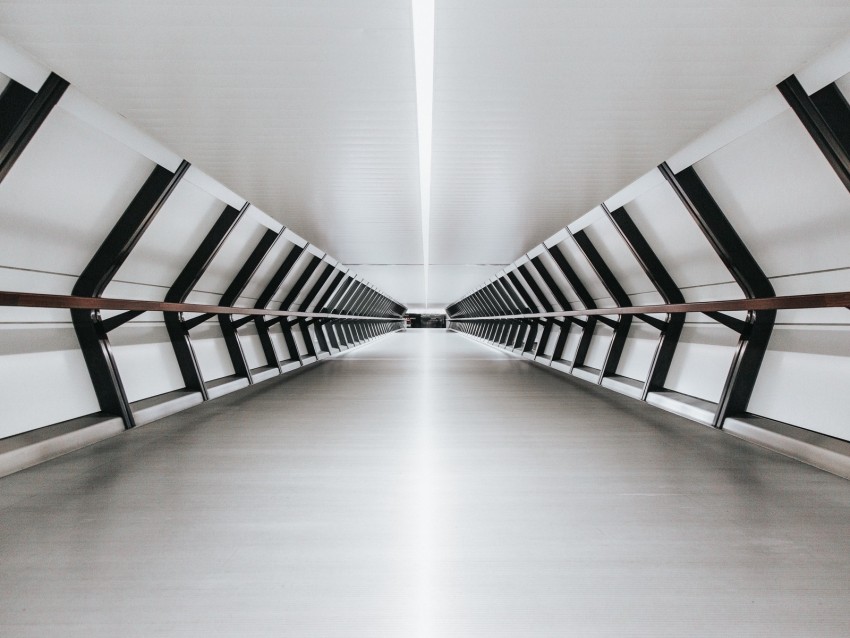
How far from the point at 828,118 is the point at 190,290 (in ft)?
21.4

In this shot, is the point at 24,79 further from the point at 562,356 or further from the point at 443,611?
the point at 562,356

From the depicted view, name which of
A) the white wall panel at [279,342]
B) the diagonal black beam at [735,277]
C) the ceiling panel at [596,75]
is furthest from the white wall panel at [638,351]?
the white wall panel at [279,342]

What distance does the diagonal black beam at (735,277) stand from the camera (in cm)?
399

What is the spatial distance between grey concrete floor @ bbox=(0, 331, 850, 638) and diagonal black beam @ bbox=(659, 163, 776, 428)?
553mm

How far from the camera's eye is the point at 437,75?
9.46 feet

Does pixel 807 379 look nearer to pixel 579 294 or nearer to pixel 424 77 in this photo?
pixel 424 77

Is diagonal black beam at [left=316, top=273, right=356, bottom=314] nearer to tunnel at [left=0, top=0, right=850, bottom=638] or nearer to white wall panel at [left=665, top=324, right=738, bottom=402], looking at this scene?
tunnel at [left=0, top=0, right=850, bottom=638]

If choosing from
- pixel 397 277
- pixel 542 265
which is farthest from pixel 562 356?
pixel 397 277

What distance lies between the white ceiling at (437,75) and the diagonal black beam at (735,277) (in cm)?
49

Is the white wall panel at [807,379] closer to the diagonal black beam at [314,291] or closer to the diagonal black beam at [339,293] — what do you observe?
the diagonal black beam at [314,291]

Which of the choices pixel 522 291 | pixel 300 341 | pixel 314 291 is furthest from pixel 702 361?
pixel 314 291

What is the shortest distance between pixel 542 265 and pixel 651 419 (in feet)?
20.2

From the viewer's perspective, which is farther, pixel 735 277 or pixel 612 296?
pixel 612 296

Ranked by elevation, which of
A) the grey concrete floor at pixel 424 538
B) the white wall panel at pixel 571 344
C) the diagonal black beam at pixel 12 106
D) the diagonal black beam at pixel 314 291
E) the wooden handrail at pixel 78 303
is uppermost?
the diagonal black beam at pixel 12 106
